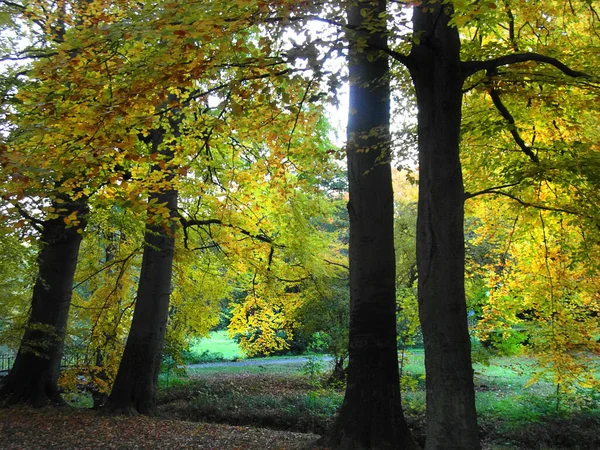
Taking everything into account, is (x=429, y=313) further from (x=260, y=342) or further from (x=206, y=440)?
(x=260, y=342)

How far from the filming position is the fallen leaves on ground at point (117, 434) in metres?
6.53

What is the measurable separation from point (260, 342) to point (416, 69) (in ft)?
40.2

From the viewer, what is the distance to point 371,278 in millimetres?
5977

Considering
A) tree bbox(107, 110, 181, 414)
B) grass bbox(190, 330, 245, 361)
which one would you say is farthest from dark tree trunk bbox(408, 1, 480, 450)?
grass bbox(190, 330, 245, 361)

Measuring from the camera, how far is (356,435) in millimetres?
5449

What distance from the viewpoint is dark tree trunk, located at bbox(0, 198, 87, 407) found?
9.23m

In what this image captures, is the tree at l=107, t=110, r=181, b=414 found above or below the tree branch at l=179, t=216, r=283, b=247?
below

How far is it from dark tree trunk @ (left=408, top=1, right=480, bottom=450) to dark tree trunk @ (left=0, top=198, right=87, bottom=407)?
7000 mm

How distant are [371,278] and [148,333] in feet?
16.8

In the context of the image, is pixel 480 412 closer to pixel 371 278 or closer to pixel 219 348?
pixel 371 278

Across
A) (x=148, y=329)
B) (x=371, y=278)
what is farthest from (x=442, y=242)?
(x=148, y=329)

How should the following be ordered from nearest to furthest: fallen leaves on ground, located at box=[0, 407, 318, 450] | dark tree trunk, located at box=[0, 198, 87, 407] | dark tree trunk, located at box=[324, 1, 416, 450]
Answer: dark tree trunk, located at box=[324, 1, 416, 450]
fallen leaves on ground, located at box=[0, 407, 318, 450]
dark tree trunk, located at box=[0, 198, 87, 407]

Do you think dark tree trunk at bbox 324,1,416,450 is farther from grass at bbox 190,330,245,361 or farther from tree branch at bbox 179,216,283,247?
grass at bbox 190,330,245,361

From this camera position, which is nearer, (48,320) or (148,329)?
(148,329)
